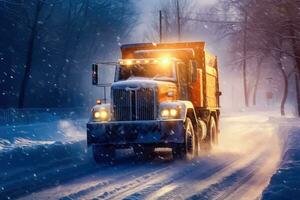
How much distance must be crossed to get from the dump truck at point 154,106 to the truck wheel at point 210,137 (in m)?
1.08

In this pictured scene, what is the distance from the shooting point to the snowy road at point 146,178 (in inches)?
362

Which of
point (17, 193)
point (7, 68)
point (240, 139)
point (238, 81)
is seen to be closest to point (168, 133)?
point (17, 193)

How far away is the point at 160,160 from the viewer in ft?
48.1

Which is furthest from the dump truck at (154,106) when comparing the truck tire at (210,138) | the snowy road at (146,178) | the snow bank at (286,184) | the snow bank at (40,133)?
the snow bank at (40,133)

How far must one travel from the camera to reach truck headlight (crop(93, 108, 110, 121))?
14.0m

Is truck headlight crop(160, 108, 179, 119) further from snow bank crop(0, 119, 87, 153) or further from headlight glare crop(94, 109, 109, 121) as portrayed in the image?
snow bank crop(0, 119, 87, 153)

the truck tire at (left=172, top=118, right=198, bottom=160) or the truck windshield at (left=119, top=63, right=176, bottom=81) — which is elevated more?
the truck windshield at (left=119, top=63, right=176, bottom=81)

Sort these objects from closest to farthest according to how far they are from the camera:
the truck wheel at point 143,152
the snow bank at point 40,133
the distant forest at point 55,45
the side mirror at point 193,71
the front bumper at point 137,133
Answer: the front bumper at point 137,133 < the truck wheel at point 143,152 < the side mirror at point 193,71 < the snow bank at point 40,133 < the distant forest at point 55,45

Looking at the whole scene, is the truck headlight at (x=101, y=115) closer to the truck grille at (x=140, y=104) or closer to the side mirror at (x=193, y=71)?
the truck grille at (x=140, y=104)

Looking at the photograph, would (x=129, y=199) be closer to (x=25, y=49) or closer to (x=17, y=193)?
(x=17, y=193)

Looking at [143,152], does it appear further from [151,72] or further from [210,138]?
[210,138]

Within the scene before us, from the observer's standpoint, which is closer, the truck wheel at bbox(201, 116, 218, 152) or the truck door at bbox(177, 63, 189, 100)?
the truck door at bbox(177, 63, 189, 100)

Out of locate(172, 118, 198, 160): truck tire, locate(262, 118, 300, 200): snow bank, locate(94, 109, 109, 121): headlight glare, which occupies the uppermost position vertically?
locate(94, 109, 109, 121): headlight glare

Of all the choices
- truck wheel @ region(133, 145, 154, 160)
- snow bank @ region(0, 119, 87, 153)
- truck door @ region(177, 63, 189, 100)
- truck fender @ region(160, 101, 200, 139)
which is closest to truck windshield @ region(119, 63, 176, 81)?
truck door @ region(177, 63, 189, 100)
